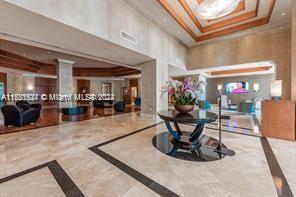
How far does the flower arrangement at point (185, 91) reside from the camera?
2.97 metres

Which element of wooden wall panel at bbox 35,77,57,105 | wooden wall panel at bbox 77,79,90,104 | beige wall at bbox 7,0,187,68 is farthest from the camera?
wooden wall panel at bbox 77,79,90,104

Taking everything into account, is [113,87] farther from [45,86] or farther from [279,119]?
[279,119]

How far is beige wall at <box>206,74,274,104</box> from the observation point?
11969 millimetres

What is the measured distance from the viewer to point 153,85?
268 inches

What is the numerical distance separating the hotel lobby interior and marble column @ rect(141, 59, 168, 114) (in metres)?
0.05

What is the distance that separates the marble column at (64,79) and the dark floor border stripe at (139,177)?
304 inches

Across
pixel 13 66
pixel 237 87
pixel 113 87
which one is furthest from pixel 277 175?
pixel 113 87

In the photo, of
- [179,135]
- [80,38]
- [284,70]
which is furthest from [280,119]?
[80,38]

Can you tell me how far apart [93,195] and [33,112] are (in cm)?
514

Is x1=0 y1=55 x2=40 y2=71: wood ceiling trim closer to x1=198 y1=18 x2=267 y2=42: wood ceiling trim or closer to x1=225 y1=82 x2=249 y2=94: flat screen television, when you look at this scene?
x1=198 y1=18 x2=267 y2=42: wood ceiling trim

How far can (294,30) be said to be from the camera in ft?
11.8

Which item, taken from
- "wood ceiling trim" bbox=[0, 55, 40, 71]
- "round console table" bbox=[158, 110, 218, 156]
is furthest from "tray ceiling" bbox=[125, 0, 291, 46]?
"wood ceiling trim" bbox=[0, 55, 40, 71]

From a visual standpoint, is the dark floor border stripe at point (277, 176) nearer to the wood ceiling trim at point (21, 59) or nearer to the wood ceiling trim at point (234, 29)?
the wood ceiling trim at point (234, 29)

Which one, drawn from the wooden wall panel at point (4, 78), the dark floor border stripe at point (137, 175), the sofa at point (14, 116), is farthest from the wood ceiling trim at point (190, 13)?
the wooden wall panel at point (4, 78)
